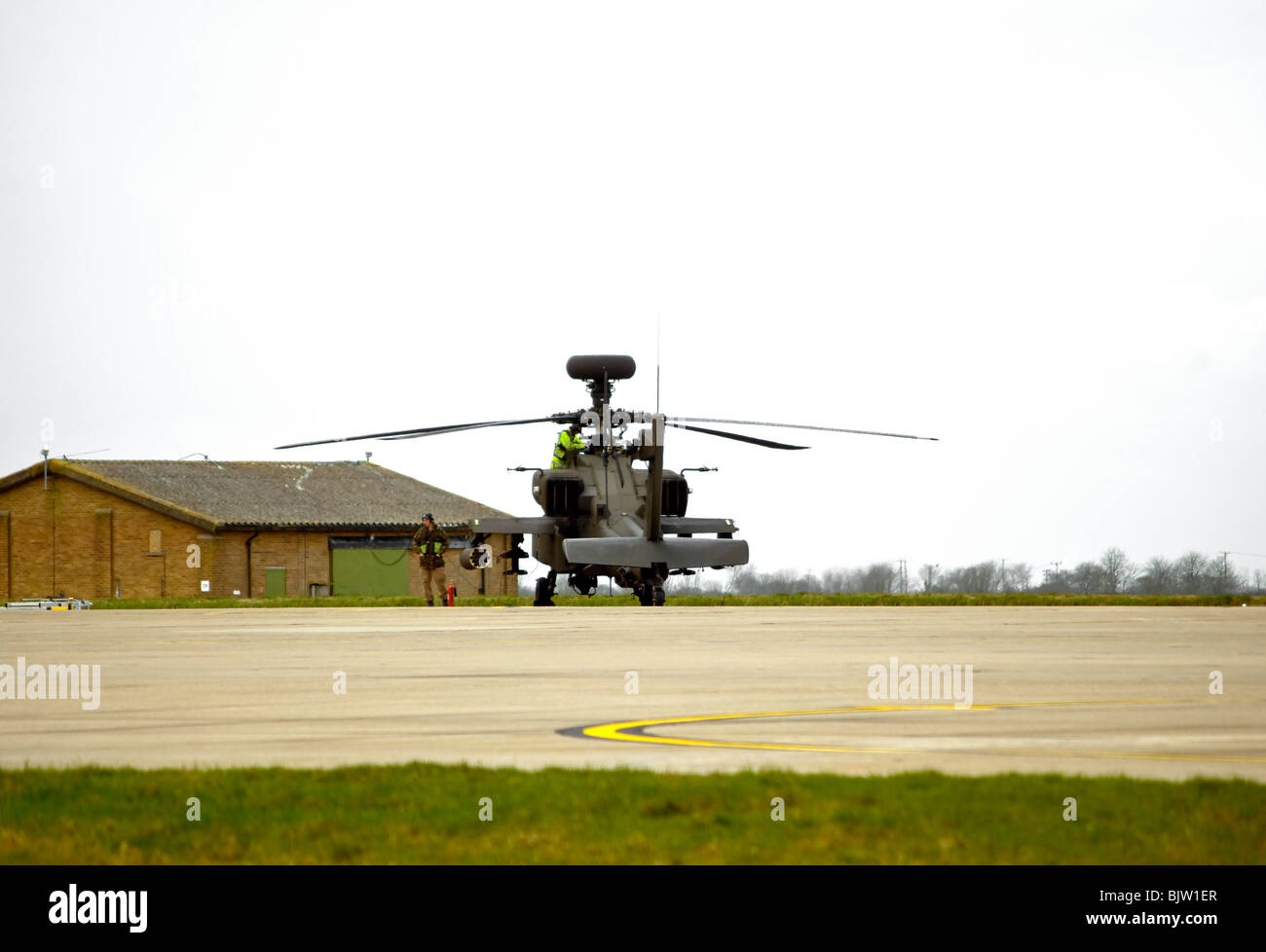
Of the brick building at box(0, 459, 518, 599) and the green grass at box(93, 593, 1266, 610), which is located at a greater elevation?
the brick building at box(0, 459, 518, 599)

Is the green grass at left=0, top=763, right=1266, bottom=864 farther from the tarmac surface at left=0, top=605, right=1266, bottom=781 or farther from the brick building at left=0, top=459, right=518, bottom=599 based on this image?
the brick building at left=0, top=459, right=518, bottom=599

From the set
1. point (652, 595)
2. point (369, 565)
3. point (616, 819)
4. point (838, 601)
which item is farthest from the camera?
point (369, 565)

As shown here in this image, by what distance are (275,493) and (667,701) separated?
Answer: 7310 cm

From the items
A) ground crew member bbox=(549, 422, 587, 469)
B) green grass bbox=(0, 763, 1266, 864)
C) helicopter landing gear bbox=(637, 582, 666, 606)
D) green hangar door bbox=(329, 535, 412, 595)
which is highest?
ground crew member bbox=(549, 422, 587, 469)

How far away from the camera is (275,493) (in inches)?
3455

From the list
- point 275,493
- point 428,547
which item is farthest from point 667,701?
point 275,493

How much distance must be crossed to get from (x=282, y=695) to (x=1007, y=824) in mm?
9958

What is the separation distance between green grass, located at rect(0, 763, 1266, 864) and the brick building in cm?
7210

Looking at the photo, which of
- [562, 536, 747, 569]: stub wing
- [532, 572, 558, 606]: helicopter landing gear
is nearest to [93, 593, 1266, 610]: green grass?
[532, 572, 558, 606]: helicopter landing gear

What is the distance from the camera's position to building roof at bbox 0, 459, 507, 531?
83.3 meters

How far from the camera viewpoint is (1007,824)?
360 inches

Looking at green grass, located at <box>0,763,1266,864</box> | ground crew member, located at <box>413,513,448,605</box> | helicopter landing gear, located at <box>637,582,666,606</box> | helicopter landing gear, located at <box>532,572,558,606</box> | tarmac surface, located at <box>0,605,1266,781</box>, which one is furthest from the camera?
ground crew member, located at <box>413,513,448,605</box>

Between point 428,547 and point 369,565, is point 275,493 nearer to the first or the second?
point 369,565

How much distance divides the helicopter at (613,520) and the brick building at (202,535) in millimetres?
28873
